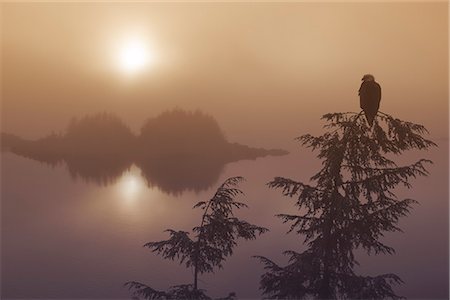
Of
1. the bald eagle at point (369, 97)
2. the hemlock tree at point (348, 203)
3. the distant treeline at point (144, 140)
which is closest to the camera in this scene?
the hemlock tree at point (348, 203)

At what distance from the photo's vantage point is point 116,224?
3.20m

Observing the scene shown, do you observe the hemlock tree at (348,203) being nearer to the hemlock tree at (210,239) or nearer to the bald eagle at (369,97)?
the bald eagle at (369,97)

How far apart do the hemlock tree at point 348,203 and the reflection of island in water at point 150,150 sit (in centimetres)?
61

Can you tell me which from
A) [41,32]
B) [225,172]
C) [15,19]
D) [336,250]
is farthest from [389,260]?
[15,19]

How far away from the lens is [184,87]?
125 inches

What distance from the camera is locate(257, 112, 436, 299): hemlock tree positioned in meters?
2.58

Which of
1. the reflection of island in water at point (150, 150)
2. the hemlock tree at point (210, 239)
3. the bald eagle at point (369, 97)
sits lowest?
the hemlock tree at point (210, 239)

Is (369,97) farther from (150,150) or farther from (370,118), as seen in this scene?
(150,150)

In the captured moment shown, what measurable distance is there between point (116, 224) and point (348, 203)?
1.70m

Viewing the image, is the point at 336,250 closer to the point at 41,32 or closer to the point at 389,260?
the point at 389,260

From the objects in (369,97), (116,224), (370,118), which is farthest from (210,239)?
(369,97)

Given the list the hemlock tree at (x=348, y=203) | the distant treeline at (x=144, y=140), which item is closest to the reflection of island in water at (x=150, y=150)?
the distant treeline at (x=144, y=140)

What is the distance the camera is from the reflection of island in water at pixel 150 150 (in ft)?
10.3

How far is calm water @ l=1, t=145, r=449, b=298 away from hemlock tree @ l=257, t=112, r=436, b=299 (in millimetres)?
468
